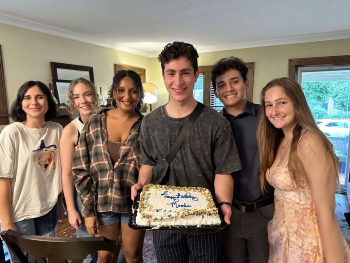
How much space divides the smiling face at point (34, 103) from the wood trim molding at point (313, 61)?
4043 mm

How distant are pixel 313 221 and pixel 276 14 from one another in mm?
2640

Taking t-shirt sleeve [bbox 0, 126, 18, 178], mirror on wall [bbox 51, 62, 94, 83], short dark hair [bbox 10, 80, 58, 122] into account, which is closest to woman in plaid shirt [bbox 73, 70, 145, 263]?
t-shirt sleeve [bbox 0, 126, 18, 178]

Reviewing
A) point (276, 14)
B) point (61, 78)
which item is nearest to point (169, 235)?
point (276, 14)

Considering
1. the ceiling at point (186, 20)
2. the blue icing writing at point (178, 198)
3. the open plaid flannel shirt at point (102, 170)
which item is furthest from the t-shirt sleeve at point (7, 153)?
the ceiling at point (186, 20)

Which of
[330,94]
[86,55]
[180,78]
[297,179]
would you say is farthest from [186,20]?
→ [330,94]

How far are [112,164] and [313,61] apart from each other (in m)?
4.06

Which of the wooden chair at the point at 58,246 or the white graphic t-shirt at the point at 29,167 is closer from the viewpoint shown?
the wooden chair at the point at 58,246

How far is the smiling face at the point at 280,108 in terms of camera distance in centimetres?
120

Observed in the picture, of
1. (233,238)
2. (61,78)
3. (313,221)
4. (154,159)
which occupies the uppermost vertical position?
(61,78)

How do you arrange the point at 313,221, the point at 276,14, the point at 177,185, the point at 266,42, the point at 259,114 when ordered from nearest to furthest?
the point at 313,221 < the point at 177,185 < the point at 259,114 < the point at 276,14 < the point at 266,42

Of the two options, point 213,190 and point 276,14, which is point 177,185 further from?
point 276,14

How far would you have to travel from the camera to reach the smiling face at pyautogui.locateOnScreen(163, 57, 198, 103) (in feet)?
3.89

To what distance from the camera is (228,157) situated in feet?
3.96

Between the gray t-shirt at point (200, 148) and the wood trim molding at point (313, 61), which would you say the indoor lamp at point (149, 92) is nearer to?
the wood trim molding at point (313, 61)
